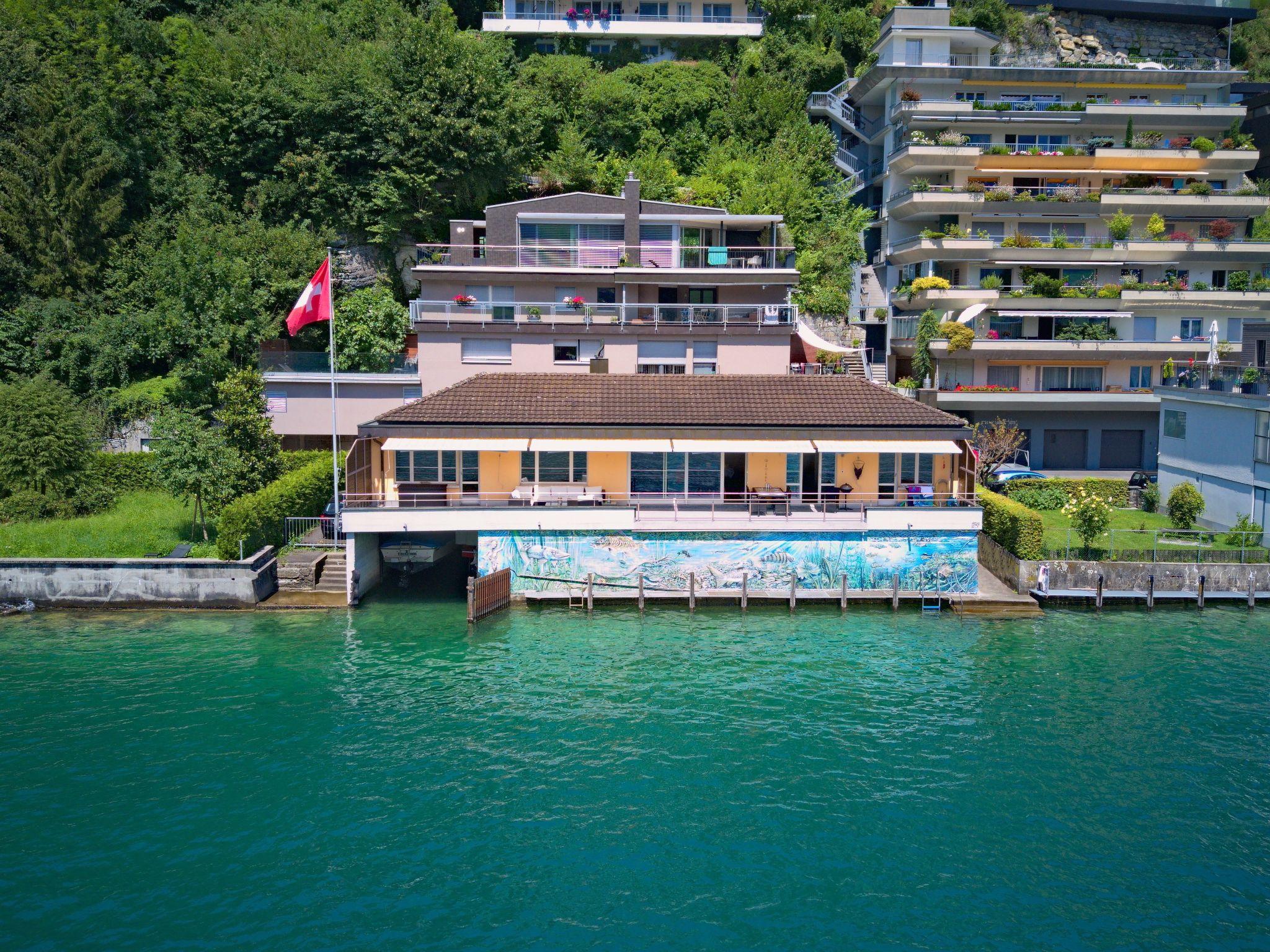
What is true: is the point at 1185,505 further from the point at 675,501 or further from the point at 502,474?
the point at 502,474

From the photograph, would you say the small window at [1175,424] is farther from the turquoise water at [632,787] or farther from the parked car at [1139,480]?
the turquoise water at [632,787]

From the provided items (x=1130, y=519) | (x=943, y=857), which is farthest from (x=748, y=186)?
(x=943, y=857)

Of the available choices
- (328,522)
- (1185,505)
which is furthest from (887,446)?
(328,522)

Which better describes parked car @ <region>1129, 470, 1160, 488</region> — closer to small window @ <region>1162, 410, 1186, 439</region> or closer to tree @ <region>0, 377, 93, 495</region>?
small window @ <region>1162, 410, 1186, 439</region>

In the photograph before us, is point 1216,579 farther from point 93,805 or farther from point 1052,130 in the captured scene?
point 93,805

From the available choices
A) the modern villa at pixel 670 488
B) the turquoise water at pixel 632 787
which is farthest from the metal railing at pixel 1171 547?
the modern villa at pixel 670 488
